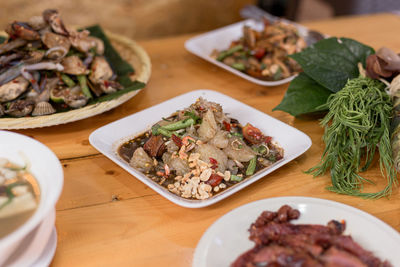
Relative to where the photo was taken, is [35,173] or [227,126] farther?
[227,126]

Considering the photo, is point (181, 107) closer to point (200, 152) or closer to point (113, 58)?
point (200, 152)

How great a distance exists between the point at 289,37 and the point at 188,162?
1208mm

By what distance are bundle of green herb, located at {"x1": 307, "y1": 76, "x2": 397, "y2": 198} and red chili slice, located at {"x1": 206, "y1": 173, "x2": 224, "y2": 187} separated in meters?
0.31

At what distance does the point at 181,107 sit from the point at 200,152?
0.38m

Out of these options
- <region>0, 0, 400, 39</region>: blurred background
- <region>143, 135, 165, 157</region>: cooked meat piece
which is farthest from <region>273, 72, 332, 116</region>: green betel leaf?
<region>0, 0, 400, 39</region>: blurred background

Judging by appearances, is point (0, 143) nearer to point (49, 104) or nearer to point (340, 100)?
point (49, 104)

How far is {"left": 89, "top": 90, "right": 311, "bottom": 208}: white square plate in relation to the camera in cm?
115

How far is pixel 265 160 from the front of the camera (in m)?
1.30

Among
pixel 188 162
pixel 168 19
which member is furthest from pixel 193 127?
pixel 168 19

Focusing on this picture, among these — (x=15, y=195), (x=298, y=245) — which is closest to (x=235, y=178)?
(x=298, y=245)

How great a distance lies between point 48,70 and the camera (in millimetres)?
1703

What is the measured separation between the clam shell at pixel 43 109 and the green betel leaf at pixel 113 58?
0.41 metres

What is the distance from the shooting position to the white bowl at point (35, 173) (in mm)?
789

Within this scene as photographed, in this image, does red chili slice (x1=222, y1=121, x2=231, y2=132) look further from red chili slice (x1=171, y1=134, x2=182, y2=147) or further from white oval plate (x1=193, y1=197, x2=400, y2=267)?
white oval plate (x1=193, y1=197, x2=400, y2=267)
